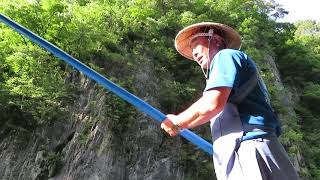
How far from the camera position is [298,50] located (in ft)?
84.4

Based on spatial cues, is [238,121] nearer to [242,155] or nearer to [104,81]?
[242,155]

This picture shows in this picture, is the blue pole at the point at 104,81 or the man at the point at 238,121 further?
the blue pole at the point at 104,81

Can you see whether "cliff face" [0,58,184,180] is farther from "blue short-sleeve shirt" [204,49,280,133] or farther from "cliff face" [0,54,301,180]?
"blue short-sleeve shirt" [204,49,280,133]

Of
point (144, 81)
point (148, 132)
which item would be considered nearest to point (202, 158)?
point (148, 132)

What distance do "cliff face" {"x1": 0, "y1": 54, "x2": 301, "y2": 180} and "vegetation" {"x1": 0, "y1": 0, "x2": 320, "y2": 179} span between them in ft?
1.18

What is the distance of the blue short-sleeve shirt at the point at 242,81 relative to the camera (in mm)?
1894

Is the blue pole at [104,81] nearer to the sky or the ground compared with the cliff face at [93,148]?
nearer to the sky

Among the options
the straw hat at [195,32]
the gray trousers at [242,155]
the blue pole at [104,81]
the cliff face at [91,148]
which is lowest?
the cliff face at [91,148]

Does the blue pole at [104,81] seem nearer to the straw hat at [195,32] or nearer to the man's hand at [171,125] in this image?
the man's hand at [171,125]

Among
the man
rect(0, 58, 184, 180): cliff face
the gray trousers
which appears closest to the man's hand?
the man

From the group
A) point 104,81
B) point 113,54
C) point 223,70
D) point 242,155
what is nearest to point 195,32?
point 223,70

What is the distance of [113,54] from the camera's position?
579 inches

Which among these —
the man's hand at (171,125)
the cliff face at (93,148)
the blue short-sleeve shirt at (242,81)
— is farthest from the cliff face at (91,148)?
the blue short-sleeve shirt at (242,81)

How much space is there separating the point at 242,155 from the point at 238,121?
6.5 inches
